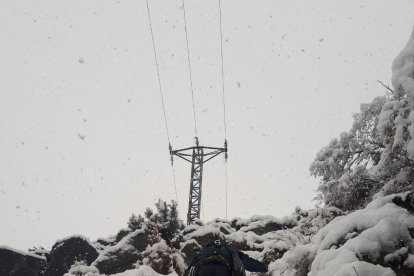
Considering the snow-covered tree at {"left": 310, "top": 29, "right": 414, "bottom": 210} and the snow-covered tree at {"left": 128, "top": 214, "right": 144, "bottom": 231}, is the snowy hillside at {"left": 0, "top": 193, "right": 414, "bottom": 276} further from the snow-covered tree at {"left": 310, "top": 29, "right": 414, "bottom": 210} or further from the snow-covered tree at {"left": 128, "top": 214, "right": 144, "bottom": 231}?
the snow-covered tree at {"left": 128, "top": 214, "right": 144, "bottom": 231}

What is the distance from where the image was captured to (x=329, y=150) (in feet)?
27.3

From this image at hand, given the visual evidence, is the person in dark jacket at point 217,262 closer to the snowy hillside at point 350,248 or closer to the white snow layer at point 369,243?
the snowy hillside at point 350,248

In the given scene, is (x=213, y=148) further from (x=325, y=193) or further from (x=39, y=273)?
(x=325, y=193)

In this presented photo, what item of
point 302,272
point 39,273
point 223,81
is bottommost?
point 302,272

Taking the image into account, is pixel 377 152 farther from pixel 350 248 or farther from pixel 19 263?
pixel 19 263

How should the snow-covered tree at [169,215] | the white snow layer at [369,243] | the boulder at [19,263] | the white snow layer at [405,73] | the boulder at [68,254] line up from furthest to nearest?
1. the snow-covered tree at [169,215]
2. the boulder at [19,263]
3. the boulder at [68,254]
4. the white snow layer at [405,73]
5. the white snow layer at [369,243]

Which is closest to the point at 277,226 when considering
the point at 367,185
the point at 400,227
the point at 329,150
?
the point at 329,150

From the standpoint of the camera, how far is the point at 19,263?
484 inches

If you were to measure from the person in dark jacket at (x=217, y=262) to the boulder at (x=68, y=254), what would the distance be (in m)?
8.74

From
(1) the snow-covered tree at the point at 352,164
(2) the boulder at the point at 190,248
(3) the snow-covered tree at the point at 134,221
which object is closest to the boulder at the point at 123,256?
(2) the boulder at the point at 190,248

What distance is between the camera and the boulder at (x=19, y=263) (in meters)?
12.2

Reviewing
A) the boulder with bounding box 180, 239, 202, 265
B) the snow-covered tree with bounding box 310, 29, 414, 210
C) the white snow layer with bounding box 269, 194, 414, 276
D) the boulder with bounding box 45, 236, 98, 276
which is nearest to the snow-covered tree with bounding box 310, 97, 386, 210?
the snow-covered tree with bounding box 310, 29, 414, 210

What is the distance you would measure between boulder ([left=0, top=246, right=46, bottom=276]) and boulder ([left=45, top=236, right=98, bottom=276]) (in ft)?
2.68

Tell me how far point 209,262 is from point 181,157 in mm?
14918
